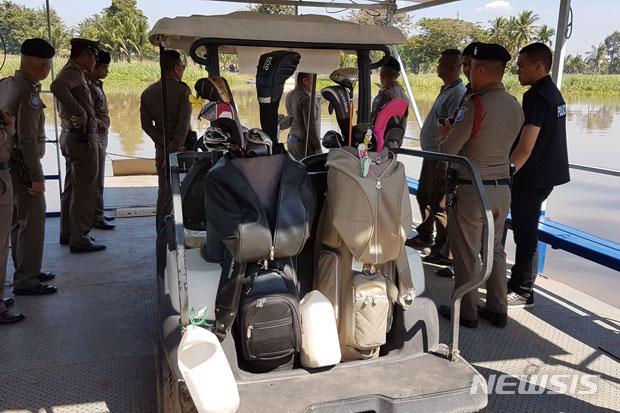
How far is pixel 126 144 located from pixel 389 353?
38.1 ft

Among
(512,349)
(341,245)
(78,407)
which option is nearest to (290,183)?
(341,245)

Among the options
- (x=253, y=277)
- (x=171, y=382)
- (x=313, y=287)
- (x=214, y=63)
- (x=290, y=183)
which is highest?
(x=214, y=63)

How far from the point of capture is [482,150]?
3113mm

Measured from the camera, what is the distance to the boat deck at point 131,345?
8.39 feet

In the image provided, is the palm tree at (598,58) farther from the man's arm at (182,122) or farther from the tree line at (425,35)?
the man's arm at (182,122)

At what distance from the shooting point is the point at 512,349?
3.10m

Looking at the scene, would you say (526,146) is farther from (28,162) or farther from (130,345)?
(28,162)

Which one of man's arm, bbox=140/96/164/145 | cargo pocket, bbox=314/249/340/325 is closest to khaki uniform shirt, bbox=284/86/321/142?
man's arm, bbox=140/96/164/145

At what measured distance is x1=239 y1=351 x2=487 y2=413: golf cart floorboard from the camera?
5.92 ft

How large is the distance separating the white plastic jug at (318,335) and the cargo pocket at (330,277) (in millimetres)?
102

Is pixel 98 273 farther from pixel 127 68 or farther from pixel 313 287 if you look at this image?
A: pixel 127 68

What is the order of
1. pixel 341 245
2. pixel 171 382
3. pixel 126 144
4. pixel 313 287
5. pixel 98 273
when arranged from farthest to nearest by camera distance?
pixel 126 144
pixel 98 273
pixel 313 287
pixel 341 245
pixel 171 382

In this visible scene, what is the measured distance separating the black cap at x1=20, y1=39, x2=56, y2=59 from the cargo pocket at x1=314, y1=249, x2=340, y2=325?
102 inches

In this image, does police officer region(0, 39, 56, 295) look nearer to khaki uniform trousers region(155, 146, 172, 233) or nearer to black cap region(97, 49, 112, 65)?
khaki uniform trousers region(155, 146, 172, 233)
